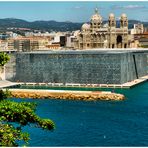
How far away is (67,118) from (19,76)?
27008 mm

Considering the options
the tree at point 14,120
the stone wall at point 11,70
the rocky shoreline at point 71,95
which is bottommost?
the rocky shoreline at point 71,95

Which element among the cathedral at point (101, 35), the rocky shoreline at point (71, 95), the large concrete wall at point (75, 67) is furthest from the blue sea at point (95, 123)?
the cathedral at point (101, 35)

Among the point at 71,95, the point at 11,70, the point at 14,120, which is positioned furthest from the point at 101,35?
the point at 14,120

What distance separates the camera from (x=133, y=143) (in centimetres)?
2364

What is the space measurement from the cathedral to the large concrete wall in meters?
32.5

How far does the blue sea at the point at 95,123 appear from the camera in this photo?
24156 mm

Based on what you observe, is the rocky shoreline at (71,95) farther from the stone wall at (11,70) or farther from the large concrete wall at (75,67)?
the stone wall at (11,70)

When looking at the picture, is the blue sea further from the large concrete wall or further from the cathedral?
the cathedral

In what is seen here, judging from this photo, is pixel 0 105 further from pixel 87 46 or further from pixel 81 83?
pixel 87 46

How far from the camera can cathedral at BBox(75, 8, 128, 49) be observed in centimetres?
9194

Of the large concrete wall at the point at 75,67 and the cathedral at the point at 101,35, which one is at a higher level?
the cathedral at the point at 101,35

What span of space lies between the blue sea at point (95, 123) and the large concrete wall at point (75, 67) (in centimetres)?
956

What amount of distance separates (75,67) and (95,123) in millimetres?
25545

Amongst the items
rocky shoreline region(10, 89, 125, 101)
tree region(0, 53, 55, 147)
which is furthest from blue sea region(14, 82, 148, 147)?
tree region(0, 53, 55, 147)
